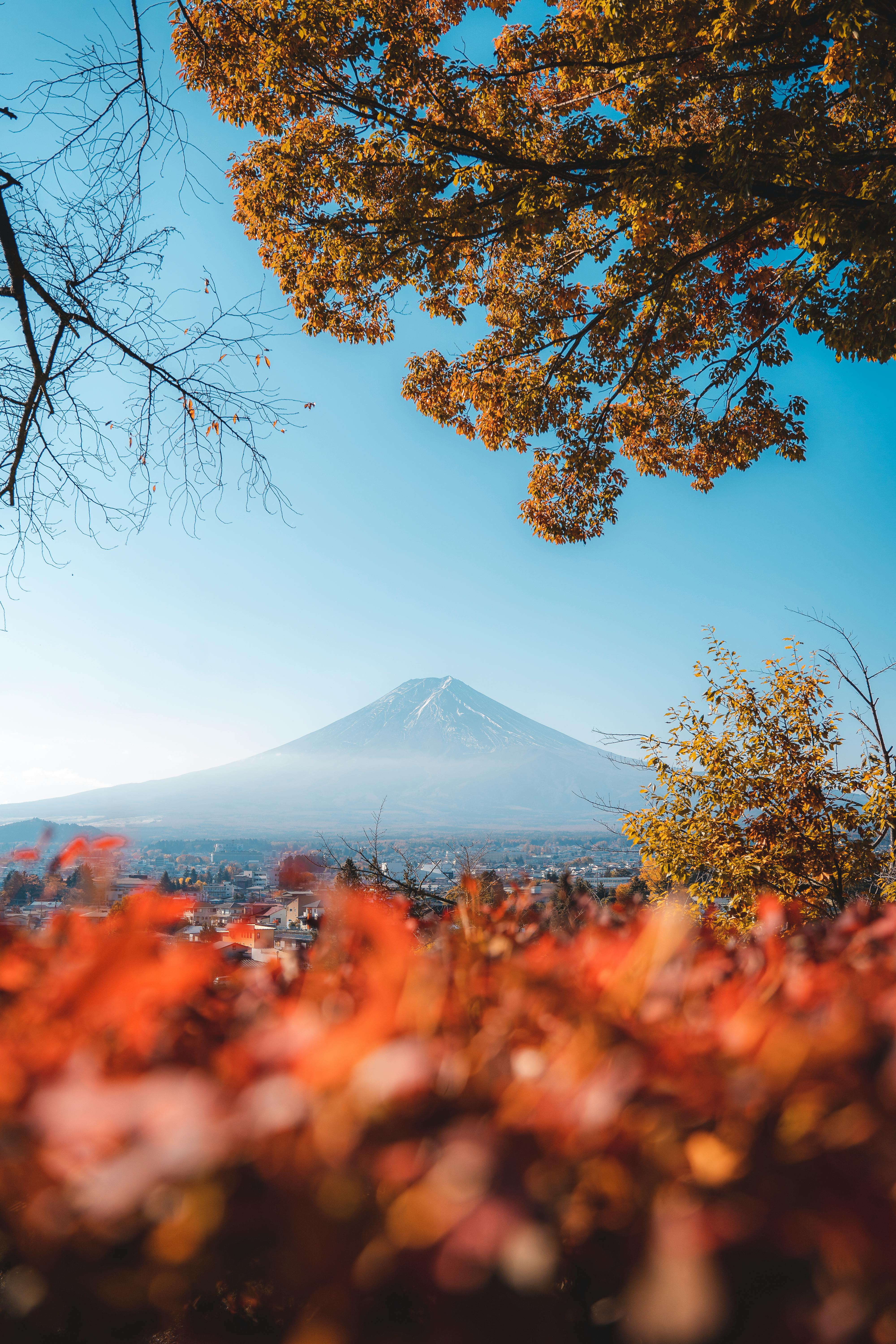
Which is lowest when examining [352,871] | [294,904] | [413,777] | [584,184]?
[413,777]

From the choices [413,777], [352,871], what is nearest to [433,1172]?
[352,871]

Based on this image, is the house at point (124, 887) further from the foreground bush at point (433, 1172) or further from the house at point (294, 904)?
the foreground bush at point (433, 1172)

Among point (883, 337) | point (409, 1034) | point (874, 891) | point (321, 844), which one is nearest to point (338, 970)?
point (409, 1034)

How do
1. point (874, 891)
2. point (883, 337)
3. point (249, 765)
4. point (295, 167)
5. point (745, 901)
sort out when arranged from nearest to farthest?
1. point (883, 337)
2. point (295, 167)
3. point (745, 901)
4. point (874, 891)
5. point (249, 765)

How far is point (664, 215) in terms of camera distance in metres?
5.19

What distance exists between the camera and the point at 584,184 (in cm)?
473

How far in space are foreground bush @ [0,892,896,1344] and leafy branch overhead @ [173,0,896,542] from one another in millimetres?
3976

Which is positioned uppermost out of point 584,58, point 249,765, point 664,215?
point 584,58

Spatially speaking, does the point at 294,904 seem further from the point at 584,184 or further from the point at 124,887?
the point at 584,184

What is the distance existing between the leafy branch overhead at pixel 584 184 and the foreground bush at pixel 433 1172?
3.98m

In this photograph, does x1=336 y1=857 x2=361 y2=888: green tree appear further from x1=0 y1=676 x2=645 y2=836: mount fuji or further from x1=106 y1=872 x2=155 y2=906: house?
x1=0 y1=676 x2=645 y2=836: mount fuji

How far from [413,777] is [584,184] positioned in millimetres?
123031

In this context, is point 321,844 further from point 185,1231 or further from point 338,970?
point 185,1231

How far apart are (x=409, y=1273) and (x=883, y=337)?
18.8ft
